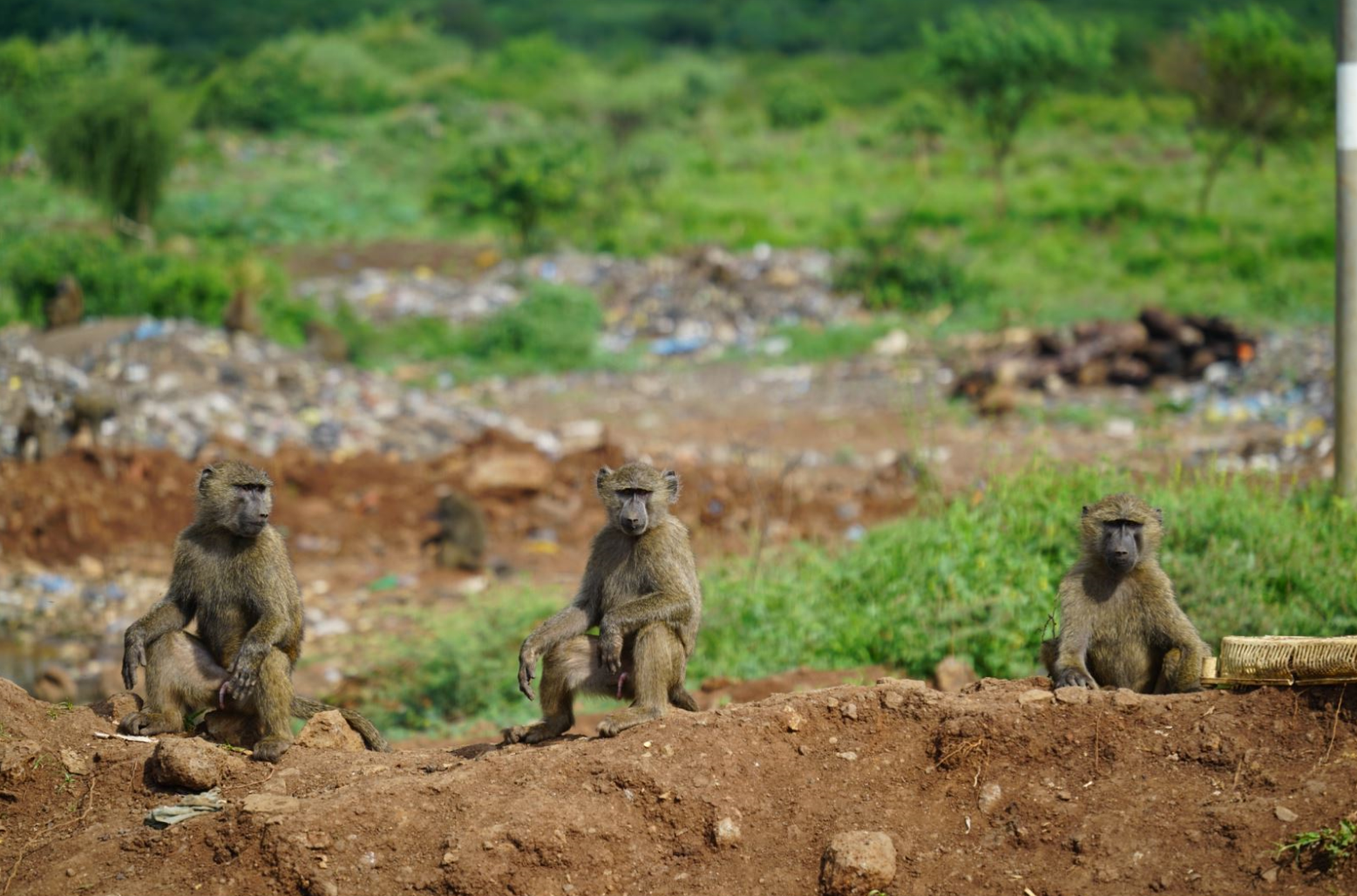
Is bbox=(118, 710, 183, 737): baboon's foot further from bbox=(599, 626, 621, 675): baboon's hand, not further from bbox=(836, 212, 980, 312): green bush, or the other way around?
bbox=(836, 212, 980, 312): green bush

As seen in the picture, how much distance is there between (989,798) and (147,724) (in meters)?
3.27

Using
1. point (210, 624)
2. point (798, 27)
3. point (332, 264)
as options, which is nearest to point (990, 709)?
point (210, 624)

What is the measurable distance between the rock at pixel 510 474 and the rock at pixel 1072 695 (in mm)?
8535

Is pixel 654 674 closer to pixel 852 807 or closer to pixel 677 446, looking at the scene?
pixel 852 807

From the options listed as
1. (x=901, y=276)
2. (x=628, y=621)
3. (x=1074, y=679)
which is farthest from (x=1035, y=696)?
(x=901, y=276)

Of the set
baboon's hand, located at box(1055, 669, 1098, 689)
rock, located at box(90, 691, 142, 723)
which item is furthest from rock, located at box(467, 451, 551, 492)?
baboon's hand, located at box(1055, 669, 1098, 689)

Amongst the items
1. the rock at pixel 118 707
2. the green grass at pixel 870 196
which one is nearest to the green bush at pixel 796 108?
the green grass at pixel 870 196

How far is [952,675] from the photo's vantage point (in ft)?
24.7

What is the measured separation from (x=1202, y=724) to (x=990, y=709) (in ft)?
2.33

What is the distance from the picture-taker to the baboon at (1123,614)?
5590 mm

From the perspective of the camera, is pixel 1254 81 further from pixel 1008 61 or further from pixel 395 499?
pixel 395 499

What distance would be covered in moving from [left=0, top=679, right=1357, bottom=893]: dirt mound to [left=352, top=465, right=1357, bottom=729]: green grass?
280 cm

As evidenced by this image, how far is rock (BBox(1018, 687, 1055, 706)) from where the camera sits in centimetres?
505

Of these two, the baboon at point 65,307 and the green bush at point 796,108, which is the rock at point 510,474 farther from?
the green bush at point 796,108
